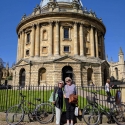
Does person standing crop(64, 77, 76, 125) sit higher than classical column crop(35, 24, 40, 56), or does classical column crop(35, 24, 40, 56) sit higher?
classical column crop(35, 24, 40, 56)

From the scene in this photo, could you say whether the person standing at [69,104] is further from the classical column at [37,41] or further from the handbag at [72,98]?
the classical column at [37,41]

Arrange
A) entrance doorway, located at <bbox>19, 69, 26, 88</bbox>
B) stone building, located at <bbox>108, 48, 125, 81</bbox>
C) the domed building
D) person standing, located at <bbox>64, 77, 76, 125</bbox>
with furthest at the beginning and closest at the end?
1. stone building, located at <bbox>108, 48, 125, 81</bbox>
2. entrance doorway, located at <bbox>19, 69, 26, 88</bbox>
3. the domed building
4. person standing, located at <bbox>64, 77, 76, 125</bbox>

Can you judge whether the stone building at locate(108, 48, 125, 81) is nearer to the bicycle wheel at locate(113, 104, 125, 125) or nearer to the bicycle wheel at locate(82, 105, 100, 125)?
the bicycle wheel at locate(113, 104, 125, 125)

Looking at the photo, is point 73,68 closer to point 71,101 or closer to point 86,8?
point 86,8

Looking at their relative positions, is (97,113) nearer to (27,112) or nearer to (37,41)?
(27,112)

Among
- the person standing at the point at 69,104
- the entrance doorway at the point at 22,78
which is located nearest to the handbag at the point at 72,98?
the person standing at the point at 69,104

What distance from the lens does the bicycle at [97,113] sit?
809cm

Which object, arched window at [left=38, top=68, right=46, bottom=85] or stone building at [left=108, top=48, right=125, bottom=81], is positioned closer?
arched window at [left=38, top=68, right=46, bottom=85]

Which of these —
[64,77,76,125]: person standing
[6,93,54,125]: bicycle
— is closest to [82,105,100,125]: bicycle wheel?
[64,77,76,125]: person standing

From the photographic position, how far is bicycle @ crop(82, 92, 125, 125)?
809cm

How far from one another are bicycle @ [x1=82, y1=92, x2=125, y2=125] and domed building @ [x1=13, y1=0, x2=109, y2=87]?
845 inches

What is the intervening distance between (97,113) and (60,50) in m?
25.0

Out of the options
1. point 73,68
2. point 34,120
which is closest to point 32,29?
point 73,68

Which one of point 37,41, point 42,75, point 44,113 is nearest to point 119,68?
point 42,75
